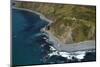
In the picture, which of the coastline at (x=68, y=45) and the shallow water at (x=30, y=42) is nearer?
the shallow water at (x=30, y=42)

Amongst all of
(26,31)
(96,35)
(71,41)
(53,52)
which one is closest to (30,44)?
(26,31)

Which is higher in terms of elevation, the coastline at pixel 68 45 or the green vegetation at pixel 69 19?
the green vegetation at pixel 69 19

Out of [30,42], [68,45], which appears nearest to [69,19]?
[68,45]

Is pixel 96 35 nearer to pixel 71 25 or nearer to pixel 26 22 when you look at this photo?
pixel 71 25

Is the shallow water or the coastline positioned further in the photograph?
the coastline

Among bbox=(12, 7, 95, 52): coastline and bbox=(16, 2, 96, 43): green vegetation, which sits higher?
bbox=(16, 2, 96, 43): green vegetation
